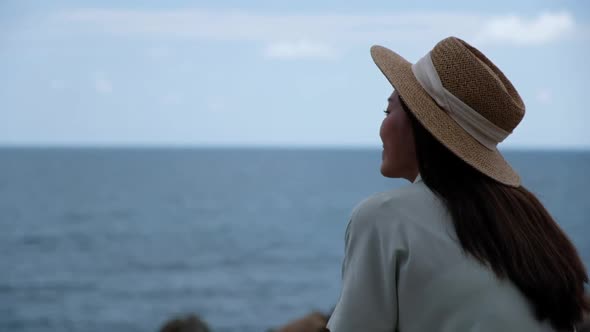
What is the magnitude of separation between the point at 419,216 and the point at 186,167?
152875 mm

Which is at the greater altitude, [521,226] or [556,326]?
[521,226]

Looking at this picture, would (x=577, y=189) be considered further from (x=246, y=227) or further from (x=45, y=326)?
(x=45, y=326)

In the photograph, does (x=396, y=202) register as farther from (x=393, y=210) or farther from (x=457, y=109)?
(x=457, y=109)

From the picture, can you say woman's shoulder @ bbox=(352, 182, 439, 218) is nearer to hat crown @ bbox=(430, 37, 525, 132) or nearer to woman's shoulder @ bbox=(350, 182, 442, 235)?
woman's shoulder @ bbox=(350, 182, 442, 235)

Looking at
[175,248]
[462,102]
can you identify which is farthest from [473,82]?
[175,248]

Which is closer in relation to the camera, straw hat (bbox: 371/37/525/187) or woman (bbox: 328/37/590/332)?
woman (bbox: 328/37/590/332)

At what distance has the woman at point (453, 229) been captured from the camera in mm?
1735

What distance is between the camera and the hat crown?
191 cm

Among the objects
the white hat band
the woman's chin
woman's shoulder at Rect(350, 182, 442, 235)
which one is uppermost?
the white hat band

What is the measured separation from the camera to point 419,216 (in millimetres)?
1757

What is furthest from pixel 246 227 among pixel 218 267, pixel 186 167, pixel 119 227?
pixel 186 167

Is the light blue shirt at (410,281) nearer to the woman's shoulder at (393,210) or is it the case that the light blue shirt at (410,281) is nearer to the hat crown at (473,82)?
the woman's shoulder at (393,210)

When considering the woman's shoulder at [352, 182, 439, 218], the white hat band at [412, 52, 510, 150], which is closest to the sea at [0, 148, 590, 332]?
the white hat band at [412, 52, 510, 150]

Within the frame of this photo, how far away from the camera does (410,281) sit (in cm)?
172
